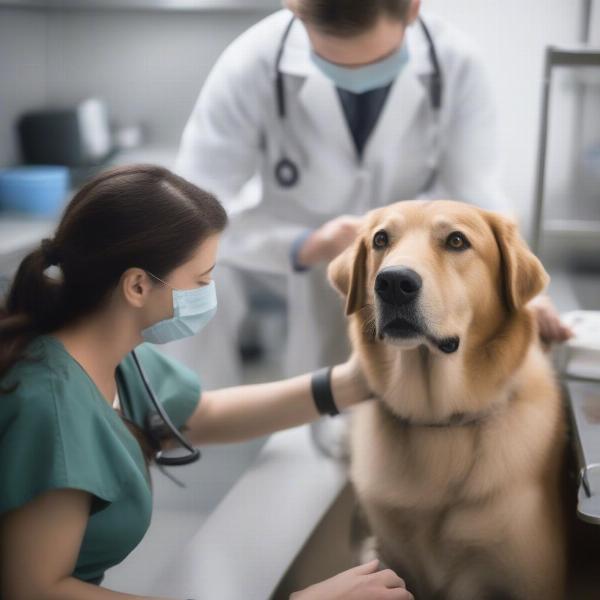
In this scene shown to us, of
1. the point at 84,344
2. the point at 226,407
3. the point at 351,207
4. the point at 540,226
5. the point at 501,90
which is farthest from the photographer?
the point at 501,90

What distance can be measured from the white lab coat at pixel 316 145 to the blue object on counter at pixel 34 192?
87cm

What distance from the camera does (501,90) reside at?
190cm

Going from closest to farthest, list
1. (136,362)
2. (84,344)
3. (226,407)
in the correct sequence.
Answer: (84,344) → (136,362) → (226,407)

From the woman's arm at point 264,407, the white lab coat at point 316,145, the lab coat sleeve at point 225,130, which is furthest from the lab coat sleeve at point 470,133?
the woman's arm at point 264,407

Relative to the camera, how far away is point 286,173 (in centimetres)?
167

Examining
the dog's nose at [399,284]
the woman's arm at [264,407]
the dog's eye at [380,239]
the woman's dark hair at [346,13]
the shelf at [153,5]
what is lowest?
the woman's arm at [264,407]

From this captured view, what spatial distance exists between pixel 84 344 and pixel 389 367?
0.44 metres

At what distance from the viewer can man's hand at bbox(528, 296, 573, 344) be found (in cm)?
131

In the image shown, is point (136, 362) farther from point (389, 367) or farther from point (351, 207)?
point (351, 207)

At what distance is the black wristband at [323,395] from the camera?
49.9 inches

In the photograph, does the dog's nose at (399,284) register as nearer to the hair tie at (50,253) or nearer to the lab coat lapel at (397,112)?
the hair tie at (50,253)

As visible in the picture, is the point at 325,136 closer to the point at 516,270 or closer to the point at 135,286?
the point at 516,270

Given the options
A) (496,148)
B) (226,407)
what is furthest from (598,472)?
(496,148)

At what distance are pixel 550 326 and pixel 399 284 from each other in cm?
41
